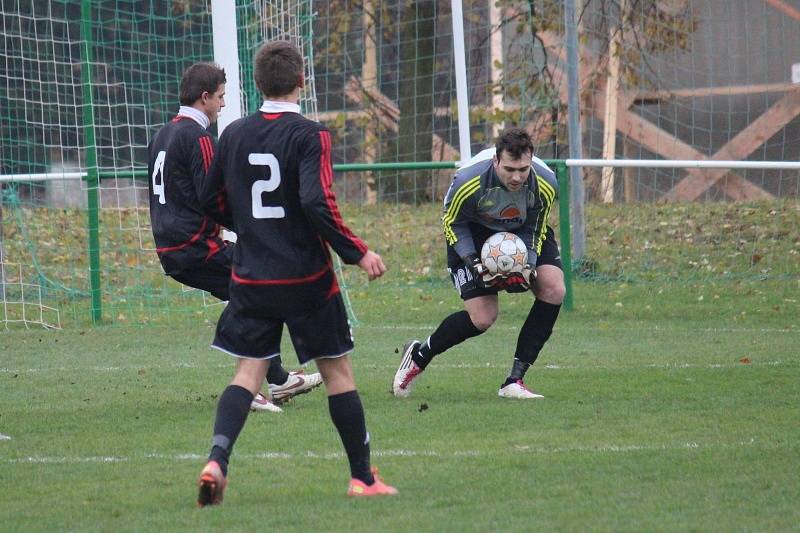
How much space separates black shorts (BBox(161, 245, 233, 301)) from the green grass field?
0.67 metres

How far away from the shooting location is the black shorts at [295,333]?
5.13 m

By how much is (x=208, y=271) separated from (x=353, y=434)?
292cm

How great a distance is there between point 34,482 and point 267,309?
1.32m

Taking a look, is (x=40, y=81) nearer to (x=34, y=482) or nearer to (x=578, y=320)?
(x=578, y=320)

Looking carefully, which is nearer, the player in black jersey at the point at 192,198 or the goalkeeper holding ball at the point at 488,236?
the player in black jersey at the point at 192,198

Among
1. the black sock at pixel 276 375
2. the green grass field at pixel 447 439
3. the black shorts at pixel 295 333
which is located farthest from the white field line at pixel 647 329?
the black shorts at pixel 295 333

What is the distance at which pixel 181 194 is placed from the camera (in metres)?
7.67

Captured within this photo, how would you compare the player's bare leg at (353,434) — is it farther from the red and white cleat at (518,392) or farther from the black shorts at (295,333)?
the red and white cleat at (518,392)

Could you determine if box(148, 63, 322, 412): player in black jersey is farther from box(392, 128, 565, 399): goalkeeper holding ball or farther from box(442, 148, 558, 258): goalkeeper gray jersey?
box(442, 148, 558, 258): goalkeeper gray jersey

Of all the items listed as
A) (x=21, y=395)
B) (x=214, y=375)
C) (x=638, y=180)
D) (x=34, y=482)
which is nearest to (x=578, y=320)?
(x=638, y=180)

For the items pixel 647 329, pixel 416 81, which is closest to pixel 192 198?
pixel 647 329

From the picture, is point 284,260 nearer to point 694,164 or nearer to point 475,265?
point 475,265

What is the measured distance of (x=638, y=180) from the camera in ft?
49.4

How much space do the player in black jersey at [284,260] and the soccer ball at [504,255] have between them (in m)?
2.49
